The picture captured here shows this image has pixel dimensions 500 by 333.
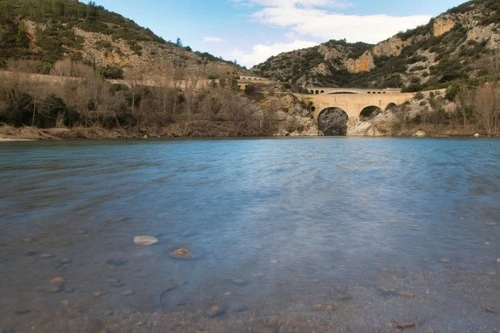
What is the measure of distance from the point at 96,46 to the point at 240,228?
358 ft

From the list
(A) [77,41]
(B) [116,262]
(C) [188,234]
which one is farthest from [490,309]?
(A) [77,41]

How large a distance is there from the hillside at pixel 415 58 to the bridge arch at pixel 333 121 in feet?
53.9

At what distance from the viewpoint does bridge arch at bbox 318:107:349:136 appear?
104625 mm

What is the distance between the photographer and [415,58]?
133500 millimetres

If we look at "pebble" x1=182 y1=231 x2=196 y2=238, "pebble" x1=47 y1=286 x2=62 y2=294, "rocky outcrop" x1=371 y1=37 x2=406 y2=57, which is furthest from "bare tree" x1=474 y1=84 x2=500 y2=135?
"rocky outcrop" x1=371 y1=37 x2=406 y2=57

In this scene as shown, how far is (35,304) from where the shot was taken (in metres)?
4.00

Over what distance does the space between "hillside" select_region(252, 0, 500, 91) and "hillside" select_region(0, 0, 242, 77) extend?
49173mm

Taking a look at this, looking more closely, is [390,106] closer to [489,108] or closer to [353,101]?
[353,101]

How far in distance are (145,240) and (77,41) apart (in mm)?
109386

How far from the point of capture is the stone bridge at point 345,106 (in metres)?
93.9

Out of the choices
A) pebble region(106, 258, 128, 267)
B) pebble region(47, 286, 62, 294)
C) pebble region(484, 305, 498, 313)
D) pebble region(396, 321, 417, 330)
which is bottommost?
pebble region(47, 286, 62, 294)

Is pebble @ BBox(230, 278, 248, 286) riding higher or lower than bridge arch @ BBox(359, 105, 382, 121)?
lower

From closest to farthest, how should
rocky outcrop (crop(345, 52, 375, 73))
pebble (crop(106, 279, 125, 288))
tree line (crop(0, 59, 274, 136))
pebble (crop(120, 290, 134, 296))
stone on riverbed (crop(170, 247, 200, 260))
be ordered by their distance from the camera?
pebble (crop(120, 290, 134, 296)) → pebble (crop(106, 279, 125, 288)) → stone on riverbed (crop(170, 247, 200, 260)) → tree line (crop(0, 59, 274, 136)) → rocky outcrop (crop(345, 52, 375, 73))

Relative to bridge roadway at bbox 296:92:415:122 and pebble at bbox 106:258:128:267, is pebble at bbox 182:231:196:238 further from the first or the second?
bridge roadway at bbox 296:92:415:122
